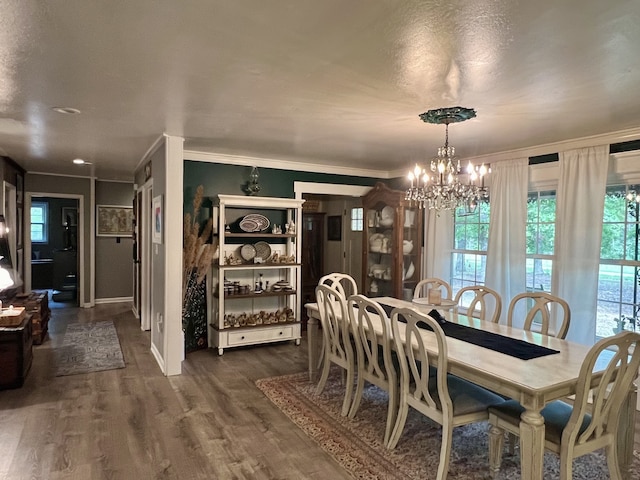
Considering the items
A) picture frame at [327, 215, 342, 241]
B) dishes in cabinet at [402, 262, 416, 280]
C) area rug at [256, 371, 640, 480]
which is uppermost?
picture frame at [327, 215, 342, 241]

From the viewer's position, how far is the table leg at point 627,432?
2.44 meters

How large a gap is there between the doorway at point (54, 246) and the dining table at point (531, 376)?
27.6 feet

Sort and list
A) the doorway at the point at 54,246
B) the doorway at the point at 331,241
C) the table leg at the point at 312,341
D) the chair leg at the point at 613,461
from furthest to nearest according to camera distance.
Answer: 1. the doorway at the point at 54,246
2. the doorway at the point at 331,241
3. the table leg at the point at 312,341
4. the chair leg at the point at 613,461

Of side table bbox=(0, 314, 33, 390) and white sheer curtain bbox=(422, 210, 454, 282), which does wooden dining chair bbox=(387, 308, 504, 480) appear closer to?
white sheer curtain bbox=(422, 210, 454, 282)

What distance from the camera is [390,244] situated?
5570 millimetres

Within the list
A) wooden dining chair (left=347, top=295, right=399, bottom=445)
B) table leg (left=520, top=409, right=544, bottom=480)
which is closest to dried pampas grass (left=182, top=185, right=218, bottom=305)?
wooden dining chair (left=347, top=295, right=399, bottom=445)

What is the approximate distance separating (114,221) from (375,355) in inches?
264

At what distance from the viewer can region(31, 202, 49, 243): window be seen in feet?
31.5

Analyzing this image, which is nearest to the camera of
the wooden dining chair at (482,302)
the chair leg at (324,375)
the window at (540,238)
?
the wooden dining chair at (482,302)

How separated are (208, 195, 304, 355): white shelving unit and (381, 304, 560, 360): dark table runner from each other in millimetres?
2394

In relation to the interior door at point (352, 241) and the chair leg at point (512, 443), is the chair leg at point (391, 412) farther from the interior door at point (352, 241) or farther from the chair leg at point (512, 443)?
the interior door at point (352, 241)

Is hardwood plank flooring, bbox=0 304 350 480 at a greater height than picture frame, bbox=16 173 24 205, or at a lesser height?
lesser

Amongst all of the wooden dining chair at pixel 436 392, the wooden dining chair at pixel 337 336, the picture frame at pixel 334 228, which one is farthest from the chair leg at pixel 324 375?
the picture frame at pixel 334 228

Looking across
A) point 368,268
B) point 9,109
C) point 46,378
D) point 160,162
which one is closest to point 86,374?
point 46,378
